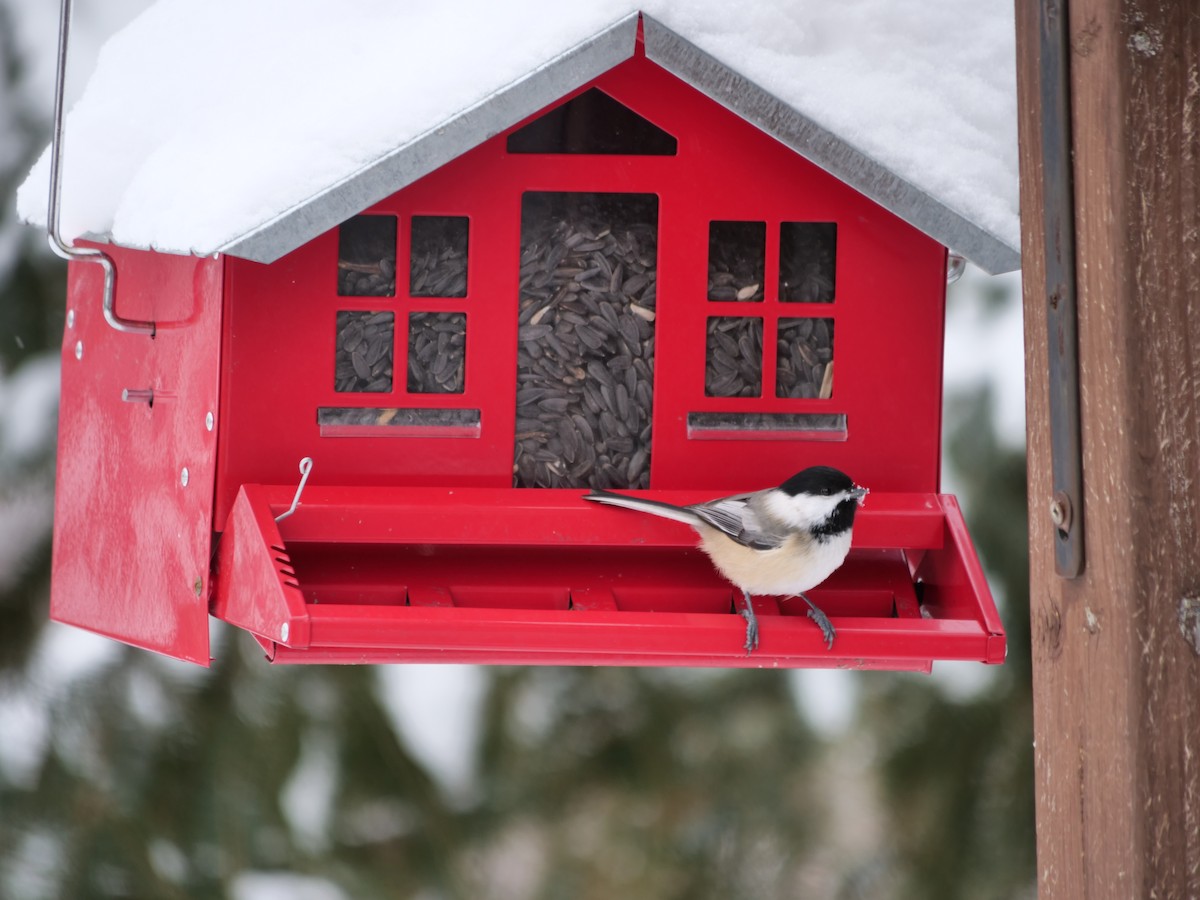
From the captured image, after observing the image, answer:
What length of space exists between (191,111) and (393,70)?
442mm

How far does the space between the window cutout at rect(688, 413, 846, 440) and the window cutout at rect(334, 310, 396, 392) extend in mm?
494

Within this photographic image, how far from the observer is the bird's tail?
2.26 metres

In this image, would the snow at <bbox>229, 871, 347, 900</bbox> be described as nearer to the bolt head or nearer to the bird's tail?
the bird's tail

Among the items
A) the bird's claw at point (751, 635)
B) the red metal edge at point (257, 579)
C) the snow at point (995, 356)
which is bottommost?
the bird's claw at point (751, 635)

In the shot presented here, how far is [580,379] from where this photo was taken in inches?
95.6

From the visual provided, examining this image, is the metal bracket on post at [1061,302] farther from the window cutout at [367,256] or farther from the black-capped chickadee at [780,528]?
the window cutout at [367,256]

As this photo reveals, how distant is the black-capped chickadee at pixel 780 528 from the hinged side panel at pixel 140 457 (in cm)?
62

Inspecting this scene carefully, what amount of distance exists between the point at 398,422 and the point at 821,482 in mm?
665

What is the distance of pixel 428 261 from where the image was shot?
239 cm

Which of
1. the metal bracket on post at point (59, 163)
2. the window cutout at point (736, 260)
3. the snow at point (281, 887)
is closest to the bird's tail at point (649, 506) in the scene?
the window cutout at point (736, 260)

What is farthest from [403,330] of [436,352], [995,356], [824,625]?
[995,356]

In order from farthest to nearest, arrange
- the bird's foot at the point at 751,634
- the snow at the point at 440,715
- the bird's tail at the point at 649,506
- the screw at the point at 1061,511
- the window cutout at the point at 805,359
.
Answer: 1. the snow at the point at 440,715
2. the window cutout at the point at 805,359
3. the bird's tail at the point at 649,506
4. the bird's foot at the point at 751,634
5. the screw at the point at 1061,511

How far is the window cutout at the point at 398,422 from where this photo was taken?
2365 mm

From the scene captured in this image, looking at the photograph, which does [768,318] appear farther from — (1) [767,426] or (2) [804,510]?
(2) [804,510]
